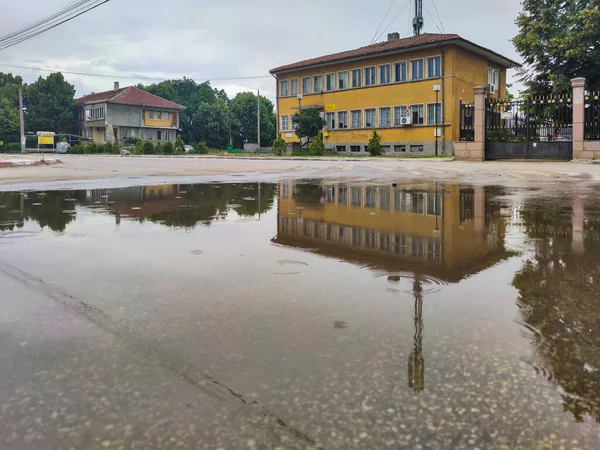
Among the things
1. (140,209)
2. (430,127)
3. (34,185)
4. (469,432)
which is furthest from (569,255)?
(430,127)

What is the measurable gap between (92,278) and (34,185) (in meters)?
10.9

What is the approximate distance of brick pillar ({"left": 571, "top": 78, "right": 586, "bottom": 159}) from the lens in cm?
2489

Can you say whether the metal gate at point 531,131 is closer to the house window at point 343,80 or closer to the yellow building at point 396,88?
the yellow building at point 396,88

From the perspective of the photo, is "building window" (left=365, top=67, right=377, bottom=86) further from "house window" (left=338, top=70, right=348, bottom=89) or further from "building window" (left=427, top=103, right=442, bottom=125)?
"building window" (left=427, top=103, right=442, bottom=125)

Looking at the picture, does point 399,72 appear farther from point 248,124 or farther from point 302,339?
point 302,339

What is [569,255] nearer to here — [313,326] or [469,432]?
[313,326]

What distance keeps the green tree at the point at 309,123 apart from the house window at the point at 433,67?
1003cm

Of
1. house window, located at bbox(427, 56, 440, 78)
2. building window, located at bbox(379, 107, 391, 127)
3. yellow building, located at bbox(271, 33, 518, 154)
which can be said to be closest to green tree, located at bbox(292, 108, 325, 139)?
Result: yellow building, located at bbox(271, 33, 518, 154)

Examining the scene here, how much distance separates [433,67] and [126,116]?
5006 centimetres

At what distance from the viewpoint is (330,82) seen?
165ft

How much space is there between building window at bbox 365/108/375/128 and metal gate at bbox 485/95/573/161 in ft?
61.8

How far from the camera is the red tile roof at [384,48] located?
4181 cm

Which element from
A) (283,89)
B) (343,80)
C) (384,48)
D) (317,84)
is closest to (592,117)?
(384,48)

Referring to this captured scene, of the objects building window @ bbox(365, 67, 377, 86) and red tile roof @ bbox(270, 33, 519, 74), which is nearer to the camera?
red tile roof @ bbox(270, 33, 519, 74)
